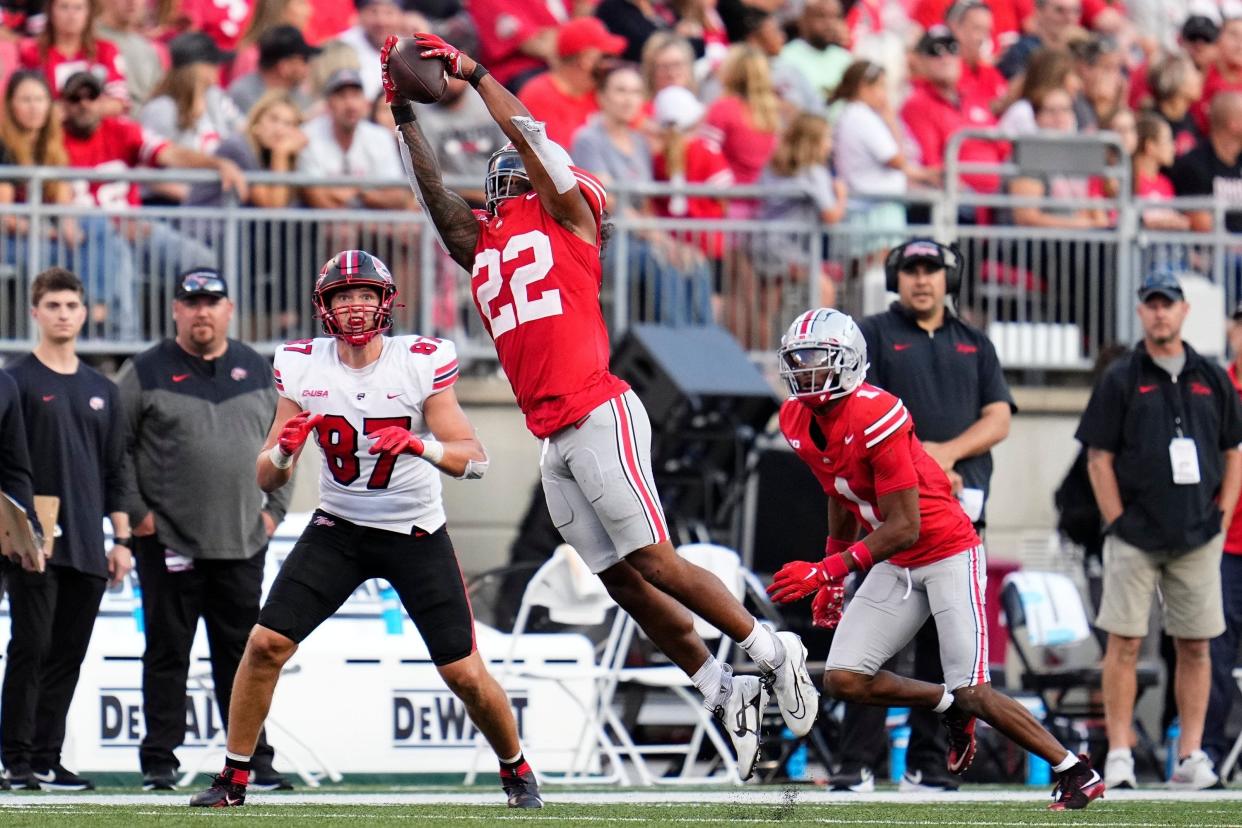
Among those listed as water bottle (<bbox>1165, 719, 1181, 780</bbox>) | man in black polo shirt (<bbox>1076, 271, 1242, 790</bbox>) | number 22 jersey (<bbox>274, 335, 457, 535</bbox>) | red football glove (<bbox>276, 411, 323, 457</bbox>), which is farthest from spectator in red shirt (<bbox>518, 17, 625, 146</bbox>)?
red football glove (<bbox>276, 411, 323, 457</bbox>)

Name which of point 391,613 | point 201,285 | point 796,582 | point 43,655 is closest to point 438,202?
point 796,582

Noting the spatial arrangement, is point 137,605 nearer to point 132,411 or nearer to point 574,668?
point 132,411

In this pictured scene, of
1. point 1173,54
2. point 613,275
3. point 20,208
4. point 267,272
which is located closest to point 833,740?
point 613,275

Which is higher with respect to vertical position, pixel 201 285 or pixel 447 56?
pixel 447 56

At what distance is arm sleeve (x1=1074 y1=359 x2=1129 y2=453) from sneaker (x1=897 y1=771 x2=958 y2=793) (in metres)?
1.86

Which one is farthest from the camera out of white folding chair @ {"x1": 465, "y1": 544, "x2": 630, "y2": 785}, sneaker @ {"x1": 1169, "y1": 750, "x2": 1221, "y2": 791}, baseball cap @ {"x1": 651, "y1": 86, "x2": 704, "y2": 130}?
baseball cap @ {"x1": 651, "y1": 86, "x2": 704, "y2": 130}

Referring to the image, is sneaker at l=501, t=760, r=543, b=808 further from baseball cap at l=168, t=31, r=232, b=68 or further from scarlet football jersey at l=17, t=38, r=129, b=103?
baseball cap at l=168, t=31, r=232, b=68

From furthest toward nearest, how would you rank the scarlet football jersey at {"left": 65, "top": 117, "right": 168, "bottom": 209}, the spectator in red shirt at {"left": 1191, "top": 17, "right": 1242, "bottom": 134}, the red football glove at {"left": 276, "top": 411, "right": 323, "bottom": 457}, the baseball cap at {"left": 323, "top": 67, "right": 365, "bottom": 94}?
the spectator in red shirt at {"left": 1191, "top": 17, "right": 1242, "bottom": 134}
the baseball cap at {"left": 323, "top": 67, "right": 365, "bottom": 94}
the scarlet football jersey at {"left": 65, "top": 117, "right": 168, "bottom": 209}
the red football glove at {"left": 276, "top": 411, "right": 323, "bottom": 457}

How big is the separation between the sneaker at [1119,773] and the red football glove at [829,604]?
2239 mm

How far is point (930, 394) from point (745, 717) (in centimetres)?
246

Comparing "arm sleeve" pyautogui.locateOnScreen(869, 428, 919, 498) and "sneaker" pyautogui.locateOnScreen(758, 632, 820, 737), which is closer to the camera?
"sneaker" pyautogui.locateOnScreen(758, 632, 820, 737)

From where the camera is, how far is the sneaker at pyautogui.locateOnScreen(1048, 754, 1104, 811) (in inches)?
324

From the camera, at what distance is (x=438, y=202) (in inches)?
307

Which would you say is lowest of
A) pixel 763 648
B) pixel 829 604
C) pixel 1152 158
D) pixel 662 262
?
pixel 763 648
